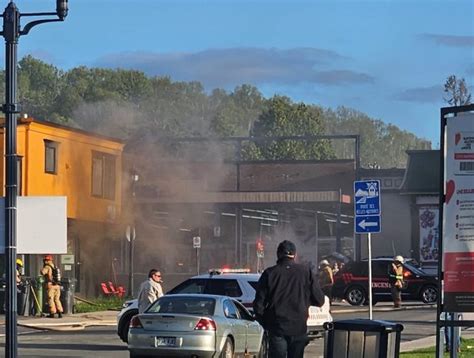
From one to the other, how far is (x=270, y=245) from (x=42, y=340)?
1656 inches

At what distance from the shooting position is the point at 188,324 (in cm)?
1914

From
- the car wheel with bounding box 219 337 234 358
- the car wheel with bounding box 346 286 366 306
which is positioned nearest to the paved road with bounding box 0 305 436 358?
the car wheel with bounding box 219 337 234 358

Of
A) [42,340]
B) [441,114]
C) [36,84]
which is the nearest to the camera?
[441,114]

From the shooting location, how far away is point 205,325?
750 inches

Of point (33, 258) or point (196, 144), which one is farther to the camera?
point (196, 144)

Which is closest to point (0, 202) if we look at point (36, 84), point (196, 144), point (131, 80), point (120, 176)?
point (120, 176)

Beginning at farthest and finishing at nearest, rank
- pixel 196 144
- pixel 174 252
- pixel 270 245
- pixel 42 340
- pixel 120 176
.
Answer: pixel 196 144
pixel 270 245
pixel 174 252
pixel 120 176
pixel 42 340

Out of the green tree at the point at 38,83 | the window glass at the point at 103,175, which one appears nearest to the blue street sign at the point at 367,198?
the window glass at the point at 103,175

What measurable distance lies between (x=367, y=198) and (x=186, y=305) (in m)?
5.15

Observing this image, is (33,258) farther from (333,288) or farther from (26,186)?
(333,288)

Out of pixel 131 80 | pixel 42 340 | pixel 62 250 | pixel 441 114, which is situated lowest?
pixel 42 340

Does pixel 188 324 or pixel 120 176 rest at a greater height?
pixel 120 176

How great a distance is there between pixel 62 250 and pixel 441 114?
4863mm

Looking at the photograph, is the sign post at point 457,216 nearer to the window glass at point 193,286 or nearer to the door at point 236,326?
→ the door at point 236,326
